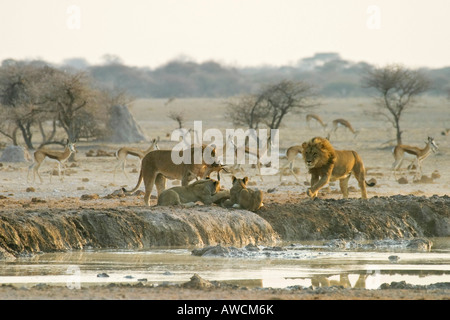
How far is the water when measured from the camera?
11.2 metres

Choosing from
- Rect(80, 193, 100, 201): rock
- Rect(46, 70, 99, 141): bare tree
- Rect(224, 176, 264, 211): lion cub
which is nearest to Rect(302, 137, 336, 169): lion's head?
Rect(224, 176, 264, 211): lion cub

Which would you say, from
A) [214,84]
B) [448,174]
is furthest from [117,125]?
[214,84]

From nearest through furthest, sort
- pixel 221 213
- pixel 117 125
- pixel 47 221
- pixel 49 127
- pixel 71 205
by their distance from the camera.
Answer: pixel 47 221, pixel 221 213, pixel 71 205, pixel 117 125, pixel 49 127

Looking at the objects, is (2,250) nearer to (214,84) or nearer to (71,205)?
(71,205)

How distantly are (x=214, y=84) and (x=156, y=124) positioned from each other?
157 ft

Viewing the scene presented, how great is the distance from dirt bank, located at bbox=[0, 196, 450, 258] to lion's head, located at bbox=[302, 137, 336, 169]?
80 cm

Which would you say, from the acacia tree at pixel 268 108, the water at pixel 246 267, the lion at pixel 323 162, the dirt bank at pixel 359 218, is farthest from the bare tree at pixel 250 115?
the water at pixel 246 267

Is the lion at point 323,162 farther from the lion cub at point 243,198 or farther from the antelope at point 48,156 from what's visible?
the antelope at point 48,156

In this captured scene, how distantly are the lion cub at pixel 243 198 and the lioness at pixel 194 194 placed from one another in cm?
24

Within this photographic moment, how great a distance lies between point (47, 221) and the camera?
14.1 m

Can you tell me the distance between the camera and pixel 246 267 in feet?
40.8

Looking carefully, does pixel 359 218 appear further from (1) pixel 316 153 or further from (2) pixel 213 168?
(2) pixel 213 168

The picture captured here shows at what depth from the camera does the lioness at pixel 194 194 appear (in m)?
16.2

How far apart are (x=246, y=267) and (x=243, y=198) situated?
375cm
